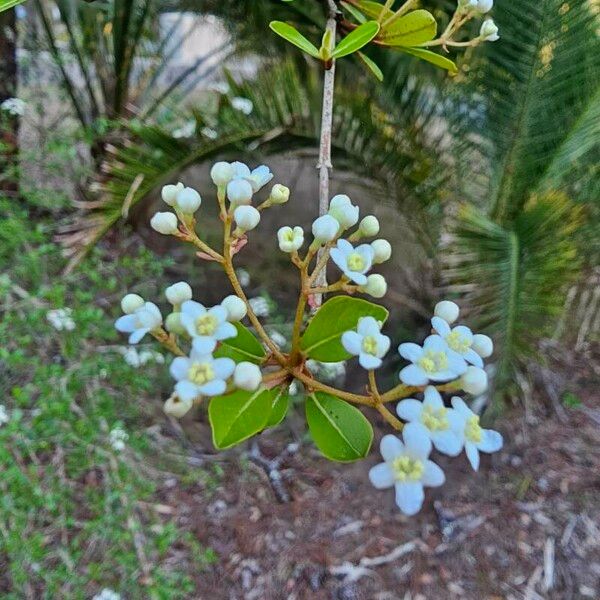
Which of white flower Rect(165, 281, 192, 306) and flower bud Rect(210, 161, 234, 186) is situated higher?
flower bud Rect(210, 161, 234, 186)

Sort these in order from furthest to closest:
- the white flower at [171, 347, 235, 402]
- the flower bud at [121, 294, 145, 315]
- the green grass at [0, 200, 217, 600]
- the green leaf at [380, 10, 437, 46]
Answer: the green grass at [0, 200, 217, 600]
the green leaf at [380, 10, 437, 46]
the flower bud at [121, 294, 145, 315]
the white flower at [171, 347, 235, 402]

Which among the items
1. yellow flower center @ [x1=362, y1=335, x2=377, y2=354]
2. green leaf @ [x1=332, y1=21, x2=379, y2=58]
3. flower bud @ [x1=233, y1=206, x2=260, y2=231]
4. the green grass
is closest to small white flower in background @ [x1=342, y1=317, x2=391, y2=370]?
yellow flower center @ [x1=362, y1=335, x2=377, y2=354]

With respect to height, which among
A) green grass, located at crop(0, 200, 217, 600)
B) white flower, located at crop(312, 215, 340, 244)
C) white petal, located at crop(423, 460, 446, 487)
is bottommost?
green grass, located at crop(0, 200, 217, 600)

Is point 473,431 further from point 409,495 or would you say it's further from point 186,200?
point 186,200

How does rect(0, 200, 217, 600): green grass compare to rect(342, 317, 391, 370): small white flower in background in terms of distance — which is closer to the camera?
rect(342, 317, 391, 370): small white flower in background

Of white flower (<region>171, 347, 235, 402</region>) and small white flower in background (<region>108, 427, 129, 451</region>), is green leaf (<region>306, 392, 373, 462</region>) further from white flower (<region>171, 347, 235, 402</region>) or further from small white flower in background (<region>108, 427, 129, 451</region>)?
small white flower in background (<region>108, 427, 129, 451</region>)

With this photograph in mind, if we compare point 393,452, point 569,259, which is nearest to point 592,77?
point 569,259

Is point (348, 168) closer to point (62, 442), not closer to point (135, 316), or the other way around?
Result: point (62, 442)

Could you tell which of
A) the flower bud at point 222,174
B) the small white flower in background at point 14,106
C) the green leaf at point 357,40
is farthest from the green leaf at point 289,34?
the small white flower in background at point 14,106
